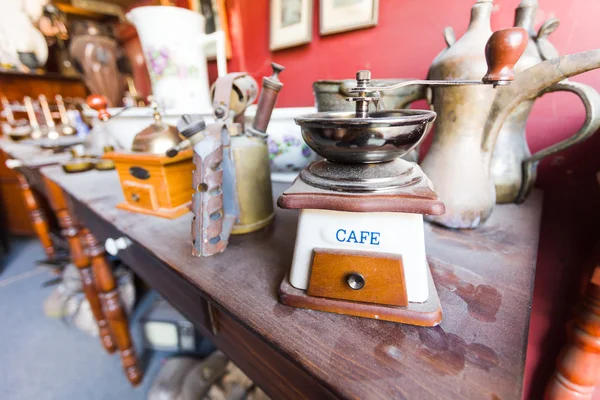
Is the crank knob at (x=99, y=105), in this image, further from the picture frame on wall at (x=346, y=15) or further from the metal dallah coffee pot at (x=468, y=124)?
the metal dallah coffee pot at (x=468, y=124)

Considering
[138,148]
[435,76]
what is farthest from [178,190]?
[435,76]

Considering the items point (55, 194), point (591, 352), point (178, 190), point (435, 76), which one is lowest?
point (591, 352)

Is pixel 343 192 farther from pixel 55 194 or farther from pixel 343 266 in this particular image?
pixel 55 194

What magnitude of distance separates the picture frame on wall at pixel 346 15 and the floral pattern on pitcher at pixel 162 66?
53 cm

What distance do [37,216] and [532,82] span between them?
2.95m

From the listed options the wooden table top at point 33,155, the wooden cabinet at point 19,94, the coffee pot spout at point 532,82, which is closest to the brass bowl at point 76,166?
the wooden table top at point 33,155

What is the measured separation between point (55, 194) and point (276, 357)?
131cm

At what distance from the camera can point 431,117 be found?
37 centimetres

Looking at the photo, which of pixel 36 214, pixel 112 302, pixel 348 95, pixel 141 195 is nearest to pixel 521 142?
pixel 348 95

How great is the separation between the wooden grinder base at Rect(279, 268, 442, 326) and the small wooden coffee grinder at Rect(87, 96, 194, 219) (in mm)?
464

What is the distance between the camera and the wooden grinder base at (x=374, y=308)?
0.36 meters

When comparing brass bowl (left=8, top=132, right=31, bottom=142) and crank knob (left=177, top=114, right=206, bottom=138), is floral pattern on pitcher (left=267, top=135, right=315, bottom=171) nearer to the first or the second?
crank knob (left=177, top=114, right=206, bottom=138)

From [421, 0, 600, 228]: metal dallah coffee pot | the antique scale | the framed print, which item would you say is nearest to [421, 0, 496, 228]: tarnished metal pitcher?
[421, 0, 600, 228]: metal dallah coffee pot

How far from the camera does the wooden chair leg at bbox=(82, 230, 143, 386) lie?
3.54 ft
